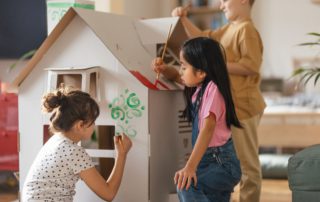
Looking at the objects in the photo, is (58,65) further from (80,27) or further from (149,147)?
(149,147)

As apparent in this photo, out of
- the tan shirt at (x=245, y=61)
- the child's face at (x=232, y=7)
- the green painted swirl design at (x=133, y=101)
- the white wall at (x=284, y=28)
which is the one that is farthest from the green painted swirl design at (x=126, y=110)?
the white wall at (x=284, y=28)

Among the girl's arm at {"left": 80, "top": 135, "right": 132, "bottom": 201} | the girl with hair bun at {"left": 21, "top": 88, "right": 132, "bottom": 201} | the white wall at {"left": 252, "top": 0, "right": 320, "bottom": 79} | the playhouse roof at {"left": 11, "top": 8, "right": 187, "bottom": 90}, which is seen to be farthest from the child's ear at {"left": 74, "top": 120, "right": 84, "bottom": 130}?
the white wall at {"left": 252, "top": 0, "right": 320, "bottom": 79}

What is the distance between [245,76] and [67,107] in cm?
74

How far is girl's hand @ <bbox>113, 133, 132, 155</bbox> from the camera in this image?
1.64 m

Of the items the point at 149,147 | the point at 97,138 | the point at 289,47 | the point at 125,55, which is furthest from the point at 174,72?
the point at 289,47

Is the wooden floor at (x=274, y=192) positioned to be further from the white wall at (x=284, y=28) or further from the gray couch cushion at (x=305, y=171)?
the white wall at (x=284, y=28)

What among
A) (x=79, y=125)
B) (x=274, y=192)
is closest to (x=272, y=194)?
(x=274, y=192)

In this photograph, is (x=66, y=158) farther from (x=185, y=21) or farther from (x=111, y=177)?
(x=185, y=21)

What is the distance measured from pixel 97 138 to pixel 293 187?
33.2 inches

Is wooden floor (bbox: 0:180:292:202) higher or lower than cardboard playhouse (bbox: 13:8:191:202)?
lower

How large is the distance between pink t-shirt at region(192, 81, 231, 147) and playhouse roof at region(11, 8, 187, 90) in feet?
0.73

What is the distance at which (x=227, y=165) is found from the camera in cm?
159

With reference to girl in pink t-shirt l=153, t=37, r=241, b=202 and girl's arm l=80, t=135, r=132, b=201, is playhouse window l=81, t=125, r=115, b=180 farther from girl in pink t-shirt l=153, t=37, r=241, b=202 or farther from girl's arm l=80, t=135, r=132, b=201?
girl in pink t-shirt l=153, t=37, r=241, b=202

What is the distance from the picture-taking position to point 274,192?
8.86 ft
